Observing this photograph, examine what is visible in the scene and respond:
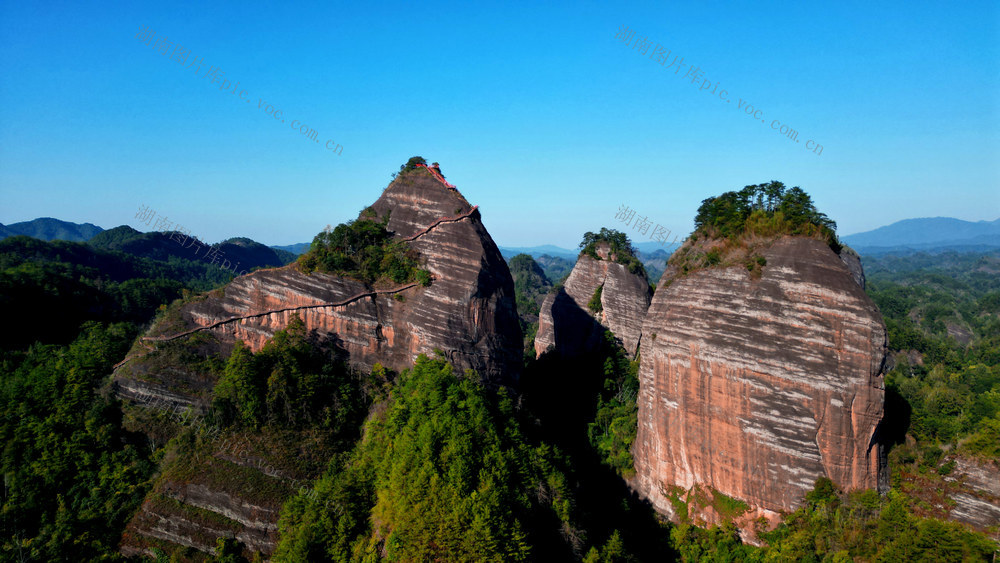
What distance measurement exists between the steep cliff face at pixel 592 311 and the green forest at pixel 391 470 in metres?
13.5

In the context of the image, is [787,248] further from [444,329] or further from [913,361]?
[913,361]

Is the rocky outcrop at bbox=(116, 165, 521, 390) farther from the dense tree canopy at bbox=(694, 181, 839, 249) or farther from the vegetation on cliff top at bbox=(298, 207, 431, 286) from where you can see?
the dense tree canopy at bbox=(694, 181, 839, 249)

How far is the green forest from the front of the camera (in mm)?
17812

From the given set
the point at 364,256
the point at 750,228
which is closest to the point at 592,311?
the point at 750,228

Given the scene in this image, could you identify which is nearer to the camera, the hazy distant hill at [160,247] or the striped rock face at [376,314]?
the striped rock face at [376,314]

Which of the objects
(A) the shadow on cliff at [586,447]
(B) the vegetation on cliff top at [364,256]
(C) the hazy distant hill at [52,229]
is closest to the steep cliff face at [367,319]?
(B) the vegetation on cliff top at [364,256]

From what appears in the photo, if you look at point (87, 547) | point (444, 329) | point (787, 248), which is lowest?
point (87, 547)

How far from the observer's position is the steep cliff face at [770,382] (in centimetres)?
1975

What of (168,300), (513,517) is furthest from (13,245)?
(513,517)

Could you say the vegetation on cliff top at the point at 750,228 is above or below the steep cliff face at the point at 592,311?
above

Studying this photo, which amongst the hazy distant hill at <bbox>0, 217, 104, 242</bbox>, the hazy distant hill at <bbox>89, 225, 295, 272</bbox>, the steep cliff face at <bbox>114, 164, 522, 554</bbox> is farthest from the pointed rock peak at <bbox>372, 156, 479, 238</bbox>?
the hazy distant hill at <bbox>0, 217, 104, 242</bbox>

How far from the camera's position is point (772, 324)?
824 inches

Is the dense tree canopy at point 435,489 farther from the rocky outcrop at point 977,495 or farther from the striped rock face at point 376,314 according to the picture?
the rocky outcrop at point 977,495

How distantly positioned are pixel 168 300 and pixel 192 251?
60.2 metres
